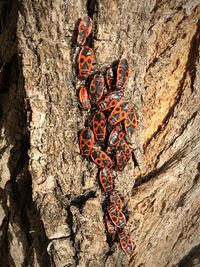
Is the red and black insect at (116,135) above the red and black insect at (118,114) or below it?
below

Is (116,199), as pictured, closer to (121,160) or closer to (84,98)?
(121,160)

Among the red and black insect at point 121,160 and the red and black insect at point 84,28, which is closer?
the red and black insect at point 84,28

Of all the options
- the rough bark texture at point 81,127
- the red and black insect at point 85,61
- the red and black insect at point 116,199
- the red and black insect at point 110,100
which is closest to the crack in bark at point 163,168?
the rough bark texture at point 81,127

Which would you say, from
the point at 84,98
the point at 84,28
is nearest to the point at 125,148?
the point at 84,98

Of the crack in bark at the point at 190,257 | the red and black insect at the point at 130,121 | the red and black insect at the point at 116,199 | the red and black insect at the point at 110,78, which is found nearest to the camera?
the red and black insect at the point at 110,78

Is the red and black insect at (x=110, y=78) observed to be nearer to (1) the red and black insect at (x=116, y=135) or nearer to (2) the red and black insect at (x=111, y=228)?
(1) the red and black insect at (x=116, y=135)

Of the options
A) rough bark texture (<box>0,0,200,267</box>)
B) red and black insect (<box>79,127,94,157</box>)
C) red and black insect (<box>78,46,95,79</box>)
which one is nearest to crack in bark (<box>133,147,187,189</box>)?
rough bark texture (<box>0,0,200,267</box>)
